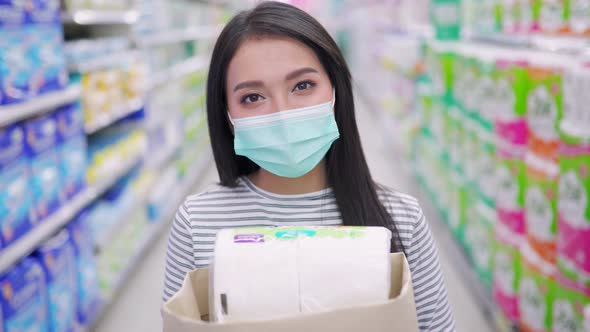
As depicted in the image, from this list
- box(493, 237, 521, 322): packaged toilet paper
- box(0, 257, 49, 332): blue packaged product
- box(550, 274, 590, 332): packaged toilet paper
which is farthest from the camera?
box(493, 237, 521, 322): packaged toilet paper

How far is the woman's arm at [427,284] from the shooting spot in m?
1.29

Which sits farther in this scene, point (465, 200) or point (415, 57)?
point (415, 57)

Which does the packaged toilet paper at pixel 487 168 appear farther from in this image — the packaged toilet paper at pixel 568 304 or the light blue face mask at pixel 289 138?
the light blue face mask at pixel 289 138

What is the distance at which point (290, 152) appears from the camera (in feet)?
4.44

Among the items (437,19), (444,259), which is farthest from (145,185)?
(437,19)

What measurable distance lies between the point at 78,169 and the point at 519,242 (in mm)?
2236

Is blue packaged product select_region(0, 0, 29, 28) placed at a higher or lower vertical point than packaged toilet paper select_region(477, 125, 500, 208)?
higher

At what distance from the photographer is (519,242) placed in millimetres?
2865

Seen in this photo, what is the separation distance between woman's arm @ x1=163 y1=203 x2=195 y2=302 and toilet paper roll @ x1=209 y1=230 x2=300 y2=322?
43cm

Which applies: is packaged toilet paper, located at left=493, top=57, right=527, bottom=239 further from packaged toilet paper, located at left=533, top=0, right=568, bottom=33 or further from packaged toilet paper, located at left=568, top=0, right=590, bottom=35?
packaged toilet paper, located at left=568, top=0, right=590, bottom=35

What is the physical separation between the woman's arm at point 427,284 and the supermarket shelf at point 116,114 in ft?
8.68

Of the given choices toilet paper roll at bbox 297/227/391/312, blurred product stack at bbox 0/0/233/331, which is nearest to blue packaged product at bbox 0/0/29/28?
blurred product stack at bbox 0/0/233/331

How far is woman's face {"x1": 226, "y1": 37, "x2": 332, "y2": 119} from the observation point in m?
1.25

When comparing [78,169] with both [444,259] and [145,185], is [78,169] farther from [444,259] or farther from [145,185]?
[444,259]
